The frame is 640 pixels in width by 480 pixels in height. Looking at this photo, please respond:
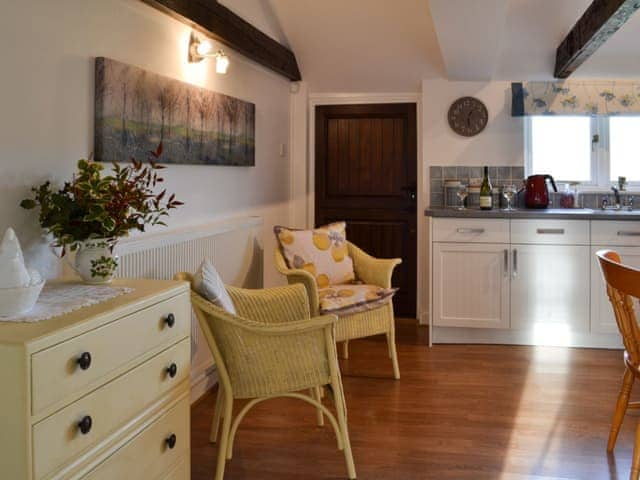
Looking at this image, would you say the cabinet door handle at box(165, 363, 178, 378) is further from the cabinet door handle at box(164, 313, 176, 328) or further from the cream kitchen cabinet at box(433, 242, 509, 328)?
the cream kitchen cabinet at box(433, 242, 509, 328)

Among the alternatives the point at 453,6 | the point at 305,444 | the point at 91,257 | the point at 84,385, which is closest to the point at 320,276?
the point at 305,444

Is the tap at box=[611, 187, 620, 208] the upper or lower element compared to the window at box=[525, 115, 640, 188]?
lower

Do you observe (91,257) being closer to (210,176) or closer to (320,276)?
(210,176)

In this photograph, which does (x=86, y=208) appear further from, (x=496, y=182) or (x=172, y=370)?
(x=496, y=182)

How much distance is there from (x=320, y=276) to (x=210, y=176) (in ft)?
3.00

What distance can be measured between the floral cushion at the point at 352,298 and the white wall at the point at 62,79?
2.73 feet

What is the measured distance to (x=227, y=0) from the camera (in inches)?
156

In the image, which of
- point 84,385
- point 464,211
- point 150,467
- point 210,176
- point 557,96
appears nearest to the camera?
point 84,385

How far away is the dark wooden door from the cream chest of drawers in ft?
11.2

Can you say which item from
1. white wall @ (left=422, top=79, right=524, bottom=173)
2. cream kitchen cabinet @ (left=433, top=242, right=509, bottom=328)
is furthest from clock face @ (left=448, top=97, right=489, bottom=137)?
cream kitchen cabinet @ (left=433, top=242, right=509, bottom=328)

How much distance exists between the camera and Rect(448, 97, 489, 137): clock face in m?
5.11

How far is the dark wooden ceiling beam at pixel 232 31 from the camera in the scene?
3.23 metres

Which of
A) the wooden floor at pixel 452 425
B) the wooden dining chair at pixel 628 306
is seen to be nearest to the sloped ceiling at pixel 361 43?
the wooden floor at pixel 452 425

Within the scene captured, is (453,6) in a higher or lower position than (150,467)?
higher
